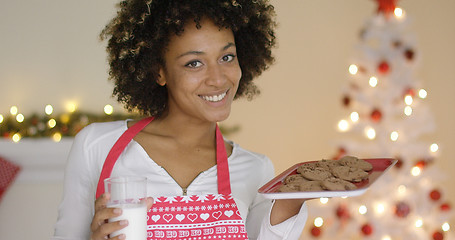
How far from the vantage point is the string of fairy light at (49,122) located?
353 centimetres

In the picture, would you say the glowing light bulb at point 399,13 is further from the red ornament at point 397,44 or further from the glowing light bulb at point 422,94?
the glowing light bulb at point 422,94

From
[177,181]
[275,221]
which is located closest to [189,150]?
[177,181]

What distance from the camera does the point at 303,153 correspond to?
13.2ft

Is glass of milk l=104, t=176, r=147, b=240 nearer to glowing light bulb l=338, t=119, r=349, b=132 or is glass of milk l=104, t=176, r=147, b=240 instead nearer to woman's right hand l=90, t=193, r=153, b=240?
A: woman's right hand l=90, t=193, r=153, b=240

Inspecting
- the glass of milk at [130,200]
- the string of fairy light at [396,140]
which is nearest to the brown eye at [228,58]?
the glass of milk at [130,200]

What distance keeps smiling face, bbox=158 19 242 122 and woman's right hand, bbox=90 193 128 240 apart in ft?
1.48

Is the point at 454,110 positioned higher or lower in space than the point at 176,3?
lower

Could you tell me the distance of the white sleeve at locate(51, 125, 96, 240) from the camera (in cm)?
159

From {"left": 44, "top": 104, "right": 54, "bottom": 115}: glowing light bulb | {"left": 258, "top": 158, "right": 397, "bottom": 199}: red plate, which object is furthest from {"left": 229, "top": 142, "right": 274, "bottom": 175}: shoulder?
{"left": 44, "top": 104, "right": 54, "bottom": 115}: glowing light bulb

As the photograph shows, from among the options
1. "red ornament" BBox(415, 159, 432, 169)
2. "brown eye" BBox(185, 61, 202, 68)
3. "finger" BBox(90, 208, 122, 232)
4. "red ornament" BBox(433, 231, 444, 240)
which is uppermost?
"brown eye" BBox(185, 61, 202, 68)

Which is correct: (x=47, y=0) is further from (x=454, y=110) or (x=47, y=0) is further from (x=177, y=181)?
(x=454, y=110)

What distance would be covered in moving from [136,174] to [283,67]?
8.02ft

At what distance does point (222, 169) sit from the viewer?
175cm

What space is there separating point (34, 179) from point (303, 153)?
6.12 feet
